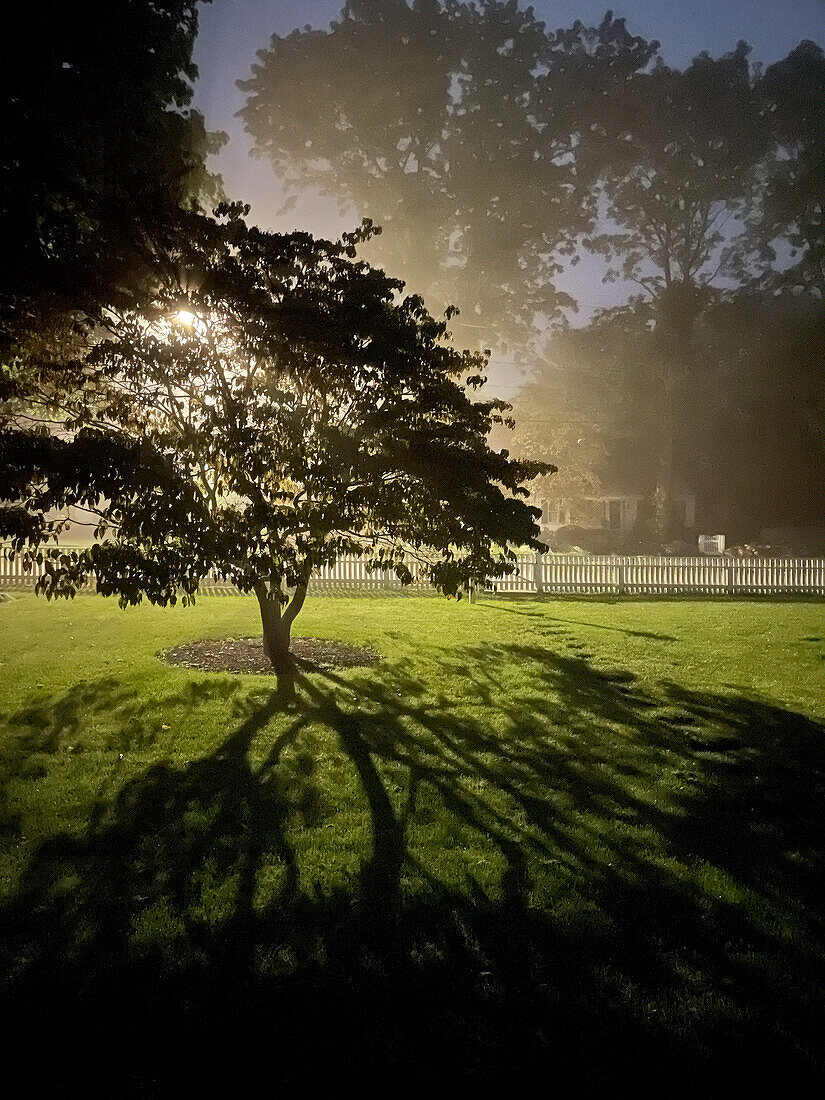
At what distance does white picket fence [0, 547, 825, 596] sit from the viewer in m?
17.4

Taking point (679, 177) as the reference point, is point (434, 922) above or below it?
below

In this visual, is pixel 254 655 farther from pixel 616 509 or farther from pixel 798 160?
pixel 798 160

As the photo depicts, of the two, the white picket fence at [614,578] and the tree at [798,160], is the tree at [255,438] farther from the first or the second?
A: the tree at [798,160]

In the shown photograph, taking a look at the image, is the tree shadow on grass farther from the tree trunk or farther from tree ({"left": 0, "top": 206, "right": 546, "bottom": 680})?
the tree trunk

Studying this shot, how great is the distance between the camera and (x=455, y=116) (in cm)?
4688

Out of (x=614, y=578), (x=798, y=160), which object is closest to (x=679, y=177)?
(x=798, y=160)

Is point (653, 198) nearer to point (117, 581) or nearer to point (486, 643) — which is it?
point (486, 643)

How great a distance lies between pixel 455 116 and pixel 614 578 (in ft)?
133

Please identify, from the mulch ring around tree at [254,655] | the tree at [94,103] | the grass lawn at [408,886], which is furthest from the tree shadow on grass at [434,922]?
the tree at [94,103]

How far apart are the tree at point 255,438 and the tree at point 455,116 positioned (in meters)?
43.4

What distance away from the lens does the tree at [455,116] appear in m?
46.2

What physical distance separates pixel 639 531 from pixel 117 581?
38270 millimetres

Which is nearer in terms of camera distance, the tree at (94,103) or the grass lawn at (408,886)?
the grass lawn at (408,886)

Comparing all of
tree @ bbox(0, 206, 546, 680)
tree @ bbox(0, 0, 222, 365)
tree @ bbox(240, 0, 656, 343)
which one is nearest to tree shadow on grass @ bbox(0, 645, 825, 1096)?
tree @ bbox(0, 206, 546, 680)
